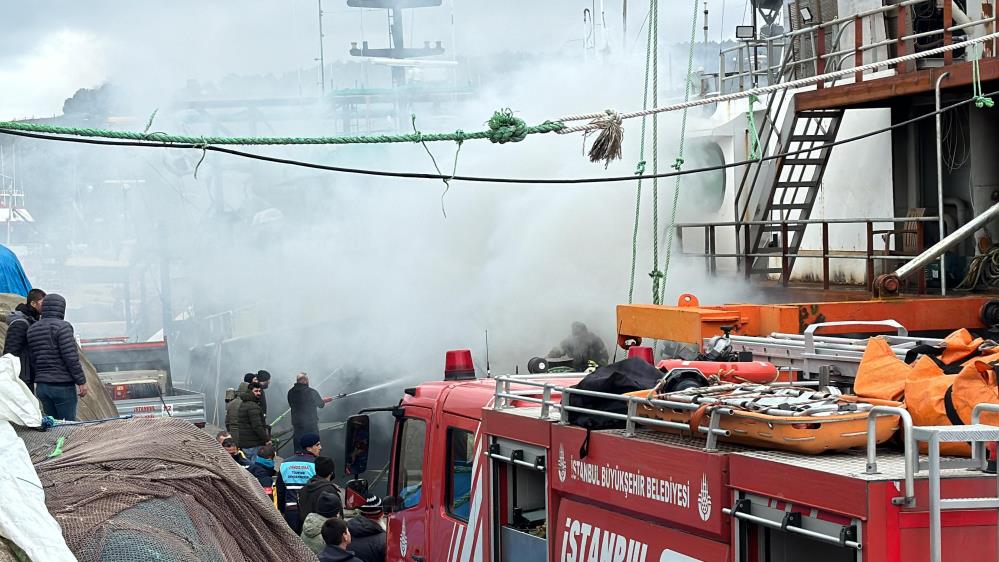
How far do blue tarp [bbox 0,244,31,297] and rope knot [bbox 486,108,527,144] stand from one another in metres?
7.48

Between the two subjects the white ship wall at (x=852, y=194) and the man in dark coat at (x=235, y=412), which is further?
the man in dark coat at (x=235, y=412)

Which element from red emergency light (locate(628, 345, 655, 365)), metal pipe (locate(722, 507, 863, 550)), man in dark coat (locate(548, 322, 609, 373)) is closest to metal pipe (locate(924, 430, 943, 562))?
metal pipe (locate(722, 507, 863, 550))

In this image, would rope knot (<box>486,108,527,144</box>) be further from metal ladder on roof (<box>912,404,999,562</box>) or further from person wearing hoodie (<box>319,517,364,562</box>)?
metal ladder on roof (<box>912,404,999,562</box>)

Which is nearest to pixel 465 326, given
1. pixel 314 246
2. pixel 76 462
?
pixel 314 246

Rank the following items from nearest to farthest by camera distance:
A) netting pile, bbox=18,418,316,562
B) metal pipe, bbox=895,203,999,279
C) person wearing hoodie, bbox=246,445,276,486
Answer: netting pile, bbox=18,418,316,562
metal pipe, bbox=895,203,999,279
person wearing hoodie, bbox=246,445,276,486

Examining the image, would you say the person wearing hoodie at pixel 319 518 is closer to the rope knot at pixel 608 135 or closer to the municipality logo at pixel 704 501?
the rope knot at pixel 608 135

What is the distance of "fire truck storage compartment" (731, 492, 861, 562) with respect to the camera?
146 inches

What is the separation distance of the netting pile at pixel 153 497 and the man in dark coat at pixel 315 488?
12.6 ft

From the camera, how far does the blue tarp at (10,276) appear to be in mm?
12094

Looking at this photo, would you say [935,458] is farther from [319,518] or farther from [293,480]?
[293,480]

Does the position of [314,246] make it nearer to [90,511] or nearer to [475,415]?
[475,415]

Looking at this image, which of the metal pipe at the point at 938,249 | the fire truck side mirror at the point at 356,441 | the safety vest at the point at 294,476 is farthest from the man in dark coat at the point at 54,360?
the metal pipe at the point at 938,249

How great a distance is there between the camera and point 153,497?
4.20m

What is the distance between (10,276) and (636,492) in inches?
367
